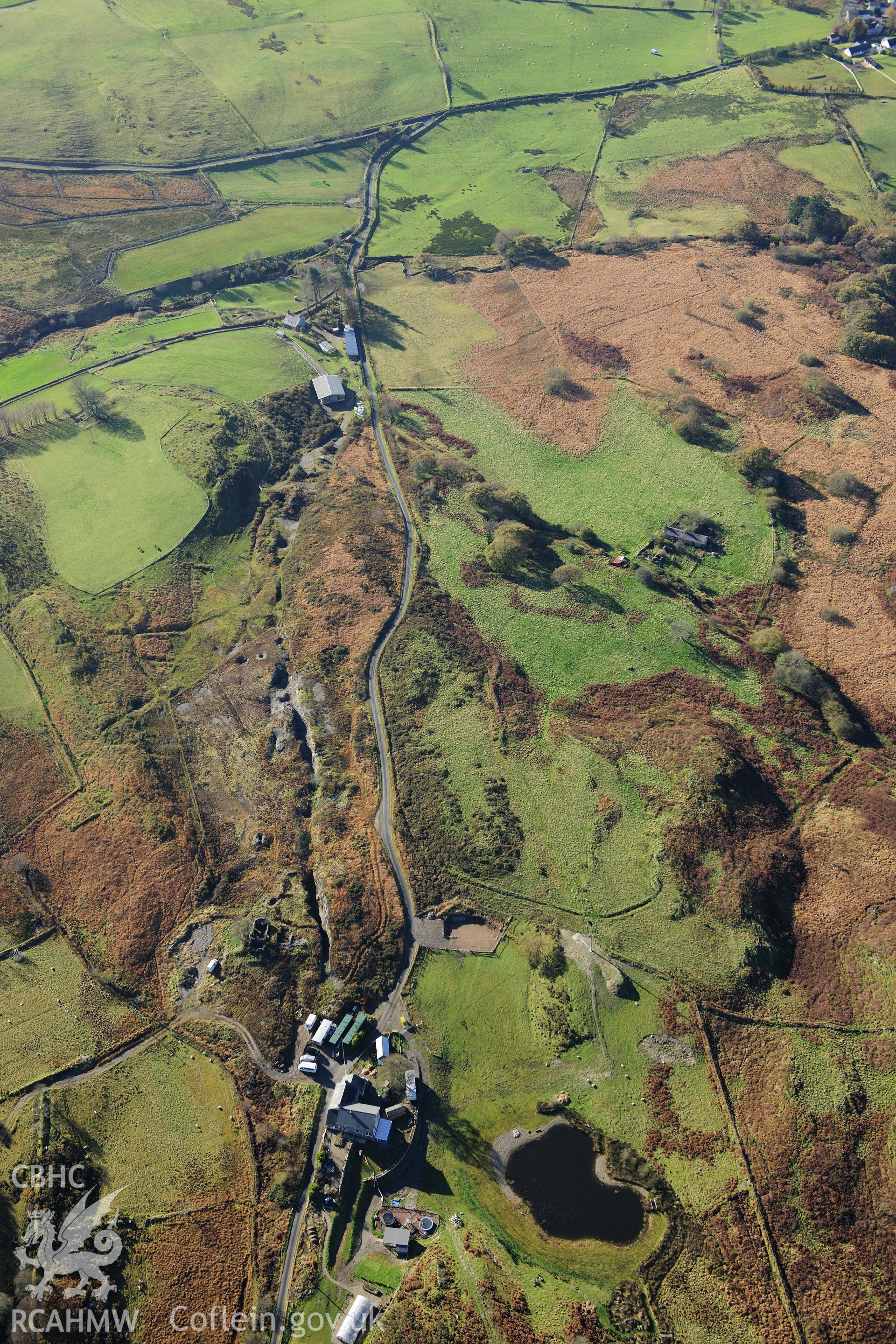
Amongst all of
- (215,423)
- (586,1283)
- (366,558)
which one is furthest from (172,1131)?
(215,423)

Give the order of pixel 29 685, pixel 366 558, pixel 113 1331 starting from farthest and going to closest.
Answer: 1. pixel 366 558
2. pixel 29 685
3. pixel 113 1331

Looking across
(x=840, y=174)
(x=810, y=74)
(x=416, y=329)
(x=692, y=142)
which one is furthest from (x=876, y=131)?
(x=416, y=329)

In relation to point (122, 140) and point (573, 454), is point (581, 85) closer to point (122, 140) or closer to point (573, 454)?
point (122, 140)

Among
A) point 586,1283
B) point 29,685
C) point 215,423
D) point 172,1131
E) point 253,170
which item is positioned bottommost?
point 586,1283

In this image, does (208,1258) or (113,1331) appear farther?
(208,1258)

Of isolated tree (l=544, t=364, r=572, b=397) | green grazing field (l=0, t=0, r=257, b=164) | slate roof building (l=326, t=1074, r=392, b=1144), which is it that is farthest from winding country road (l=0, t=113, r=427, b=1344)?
green grazing field (l=0, t=0, r=257, b=164)

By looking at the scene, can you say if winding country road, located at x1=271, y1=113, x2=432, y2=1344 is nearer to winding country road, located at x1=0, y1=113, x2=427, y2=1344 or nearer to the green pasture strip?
winding country road, located at x1=0, y1=113, x2=427, y2=1344

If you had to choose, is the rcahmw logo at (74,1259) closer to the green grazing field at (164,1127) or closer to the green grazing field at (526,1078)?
the green grazing field at (164,1127)
